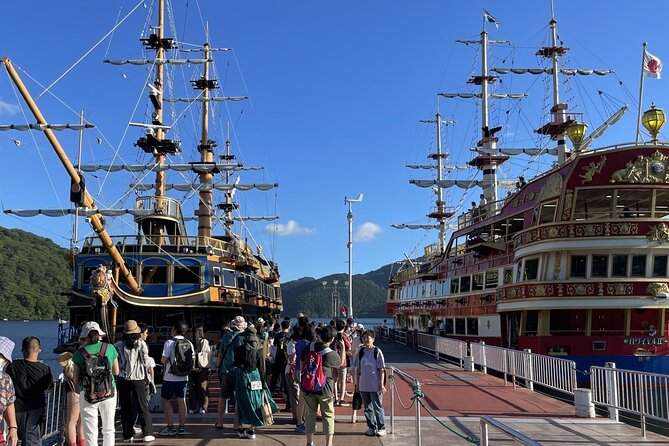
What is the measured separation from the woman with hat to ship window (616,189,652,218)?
14.5 m

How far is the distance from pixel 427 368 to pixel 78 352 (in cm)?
1328

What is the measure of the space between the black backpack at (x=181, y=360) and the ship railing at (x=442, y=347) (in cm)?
1120

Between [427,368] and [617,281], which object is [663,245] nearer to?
[617,281]

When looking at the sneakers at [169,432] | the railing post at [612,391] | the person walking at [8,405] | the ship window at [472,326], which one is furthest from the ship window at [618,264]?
the person walking at [8,405]

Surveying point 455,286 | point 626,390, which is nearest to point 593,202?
point 455,286

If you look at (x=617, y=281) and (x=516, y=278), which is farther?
(x=516, y=278)

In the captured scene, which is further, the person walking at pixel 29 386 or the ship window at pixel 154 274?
the ship window at pixel 154 274

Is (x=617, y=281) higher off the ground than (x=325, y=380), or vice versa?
(x=617, y=281)

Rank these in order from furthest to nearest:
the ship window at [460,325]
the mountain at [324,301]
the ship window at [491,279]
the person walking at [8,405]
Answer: the mountain at [324,301], the ship window at [460,325], the ship window at [491,279], the person walking at [8,405]

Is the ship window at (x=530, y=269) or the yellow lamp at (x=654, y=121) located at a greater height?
the yellow lamp at (x=654, y=121)

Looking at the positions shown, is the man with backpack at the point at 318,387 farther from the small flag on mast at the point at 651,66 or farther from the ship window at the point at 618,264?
the small flag on mast at the point at 651,66

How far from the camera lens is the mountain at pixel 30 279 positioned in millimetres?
102500

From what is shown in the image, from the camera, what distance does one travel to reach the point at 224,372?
8484 millimetres

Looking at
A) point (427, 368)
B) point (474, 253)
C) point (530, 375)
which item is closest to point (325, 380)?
point (530, 375)
